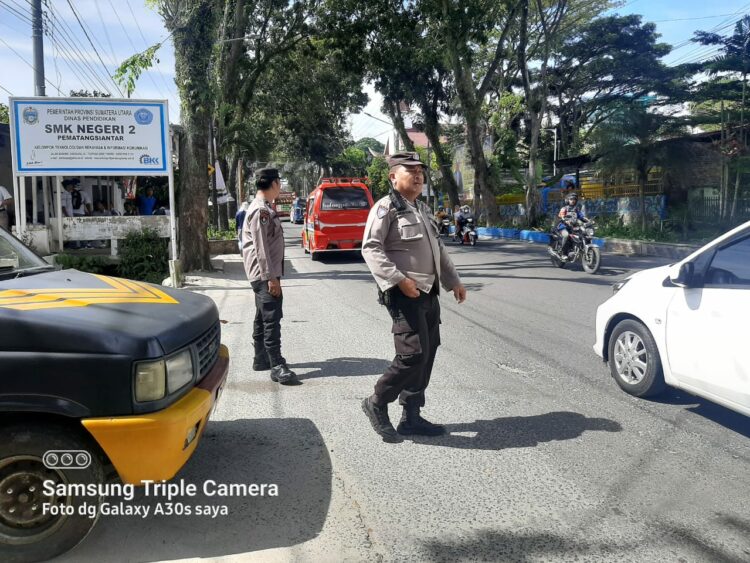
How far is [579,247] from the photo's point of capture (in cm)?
1299

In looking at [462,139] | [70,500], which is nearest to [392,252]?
[70,500]

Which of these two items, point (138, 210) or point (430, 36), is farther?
point (430, 36)

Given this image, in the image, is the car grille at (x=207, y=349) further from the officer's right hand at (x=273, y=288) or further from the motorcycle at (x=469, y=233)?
the motorcycle at (x=469, y=233)

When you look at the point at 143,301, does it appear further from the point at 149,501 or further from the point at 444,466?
the point at 444,466

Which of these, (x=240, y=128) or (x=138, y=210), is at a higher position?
(x=240, y=128)

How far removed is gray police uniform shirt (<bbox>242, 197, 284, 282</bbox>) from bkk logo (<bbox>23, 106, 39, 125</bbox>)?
7936 mm

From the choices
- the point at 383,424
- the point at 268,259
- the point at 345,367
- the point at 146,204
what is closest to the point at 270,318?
the point at 268,259

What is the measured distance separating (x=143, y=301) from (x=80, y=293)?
30 cm

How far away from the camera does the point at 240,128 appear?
2241 cm

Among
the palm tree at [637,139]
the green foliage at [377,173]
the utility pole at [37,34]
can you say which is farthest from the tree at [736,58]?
the green foliage at [377,173]

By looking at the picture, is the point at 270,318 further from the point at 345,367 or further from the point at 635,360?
the point at 635,360

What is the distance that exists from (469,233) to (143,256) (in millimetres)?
11361

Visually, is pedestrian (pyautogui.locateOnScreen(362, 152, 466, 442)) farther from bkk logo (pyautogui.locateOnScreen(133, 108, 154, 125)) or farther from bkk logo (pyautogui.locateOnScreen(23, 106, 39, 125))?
bkk logo (pyautogui.locateOnScreen(23, 106, 39, 125))

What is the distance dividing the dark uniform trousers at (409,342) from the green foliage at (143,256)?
9560 mm
